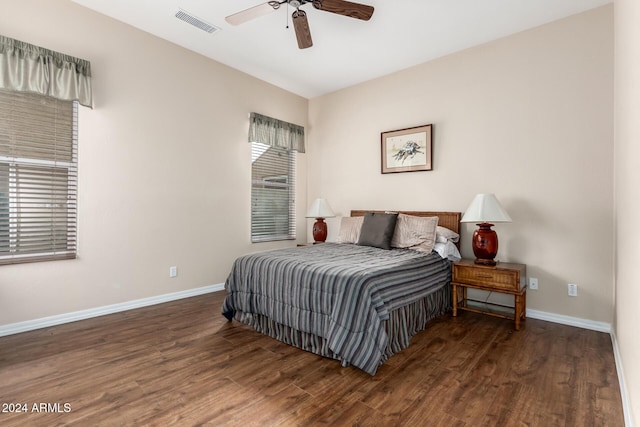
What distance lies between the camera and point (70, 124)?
2.96 meters

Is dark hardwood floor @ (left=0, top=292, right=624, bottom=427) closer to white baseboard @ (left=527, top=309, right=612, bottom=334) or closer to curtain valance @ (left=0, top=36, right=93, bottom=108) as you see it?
white baseboard @ (left=527, top=309, right=612, bottom=334)

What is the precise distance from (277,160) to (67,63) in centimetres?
271

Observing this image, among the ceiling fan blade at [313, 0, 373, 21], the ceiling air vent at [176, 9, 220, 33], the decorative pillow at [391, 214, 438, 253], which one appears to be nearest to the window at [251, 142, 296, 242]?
the ceiling air vent at [176, 9, 220, 33]

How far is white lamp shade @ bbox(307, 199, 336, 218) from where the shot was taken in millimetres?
4582

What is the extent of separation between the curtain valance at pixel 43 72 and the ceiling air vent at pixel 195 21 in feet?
3.29

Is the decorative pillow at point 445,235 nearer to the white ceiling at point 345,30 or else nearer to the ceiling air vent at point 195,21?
the white ceiling at point 345,30

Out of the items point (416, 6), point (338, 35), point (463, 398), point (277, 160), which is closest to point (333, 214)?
point (277, 160)

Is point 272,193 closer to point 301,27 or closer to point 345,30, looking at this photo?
point 345,30

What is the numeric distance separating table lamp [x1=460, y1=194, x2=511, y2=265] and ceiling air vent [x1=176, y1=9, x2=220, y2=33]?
327 cm

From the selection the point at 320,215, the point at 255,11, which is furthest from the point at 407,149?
the point at 255,11

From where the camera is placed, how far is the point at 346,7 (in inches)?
101

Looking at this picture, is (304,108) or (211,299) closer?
(211,299)

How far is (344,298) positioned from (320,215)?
2456 mm

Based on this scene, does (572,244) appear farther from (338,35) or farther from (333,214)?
(338,35)
